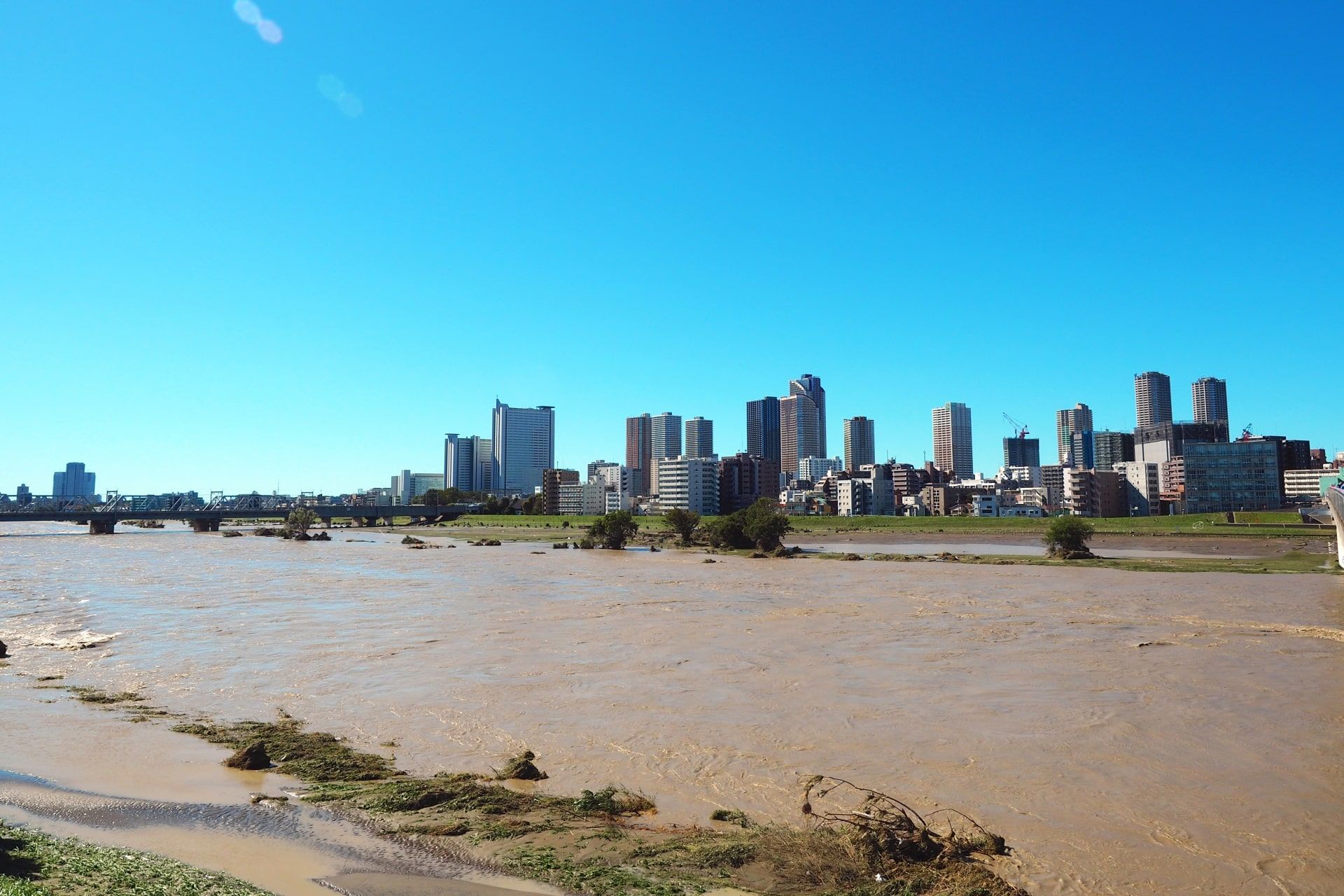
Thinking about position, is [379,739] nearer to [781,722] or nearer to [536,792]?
[536,792]

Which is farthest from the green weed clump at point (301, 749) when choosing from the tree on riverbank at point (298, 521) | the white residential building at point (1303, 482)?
the white residential building at point (1303, 482)

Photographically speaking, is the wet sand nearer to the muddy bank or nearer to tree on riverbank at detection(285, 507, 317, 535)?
the muddy bank

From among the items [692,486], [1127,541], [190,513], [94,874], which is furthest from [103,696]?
[692,486]

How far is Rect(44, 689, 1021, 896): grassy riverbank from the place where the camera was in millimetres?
Answer: 8188

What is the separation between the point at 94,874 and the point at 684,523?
81.5 m

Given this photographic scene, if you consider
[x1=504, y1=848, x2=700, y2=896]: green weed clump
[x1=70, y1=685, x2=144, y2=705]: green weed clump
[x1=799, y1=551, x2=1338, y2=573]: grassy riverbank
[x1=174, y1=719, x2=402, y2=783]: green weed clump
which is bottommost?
[x1=799, y1=551, x2=1338, y2=573]: grassy riverbank

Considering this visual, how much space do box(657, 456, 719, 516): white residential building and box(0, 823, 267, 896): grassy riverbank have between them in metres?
181

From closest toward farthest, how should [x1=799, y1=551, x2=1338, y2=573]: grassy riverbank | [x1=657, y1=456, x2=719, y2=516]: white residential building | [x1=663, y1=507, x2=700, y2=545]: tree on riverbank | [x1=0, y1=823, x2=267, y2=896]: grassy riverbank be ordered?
1. [x1=0, y1=823, x2=267, y2=896]: grassy riverbank
2. [x1=799, y1=551, x2=1338, y2=573]: grassy riverbank
3. [x1=663, y1=507, x2=700, y2=545]: tree on riverbank
4. [x1=657, y1=456, x2=719, y2=516]: white residential building

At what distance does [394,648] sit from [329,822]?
15.0 metres

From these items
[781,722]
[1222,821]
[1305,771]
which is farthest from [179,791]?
[1305,771]

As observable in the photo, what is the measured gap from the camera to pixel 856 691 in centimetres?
1889

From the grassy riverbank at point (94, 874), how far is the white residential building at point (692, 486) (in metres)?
181

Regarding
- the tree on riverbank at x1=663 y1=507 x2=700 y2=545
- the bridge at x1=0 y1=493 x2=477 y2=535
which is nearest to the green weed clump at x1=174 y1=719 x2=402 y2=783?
the tree on riverbank at x1=663 y1=507 x2=700 y2=545

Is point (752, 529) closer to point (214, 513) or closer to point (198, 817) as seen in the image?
point (198, 817)
